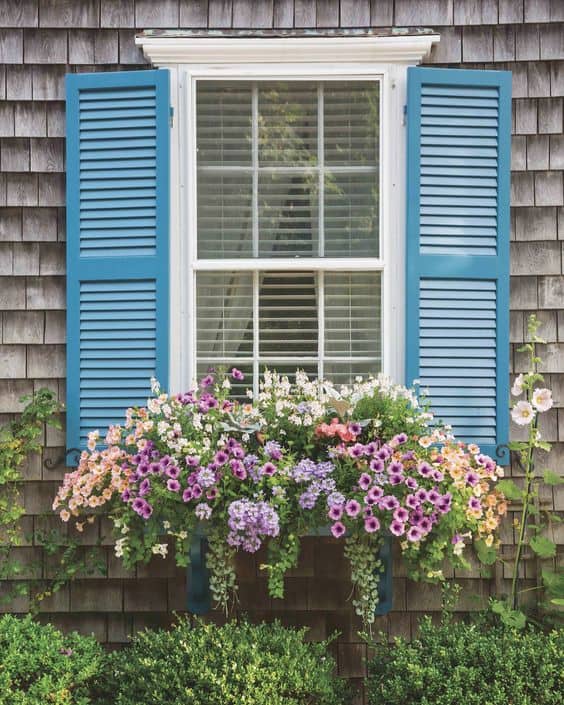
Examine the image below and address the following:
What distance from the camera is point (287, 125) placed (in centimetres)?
340

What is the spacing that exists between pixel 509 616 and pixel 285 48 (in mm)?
2316

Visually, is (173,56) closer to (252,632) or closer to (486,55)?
(486,55)

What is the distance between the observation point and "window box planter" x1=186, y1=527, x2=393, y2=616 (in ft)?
10.3

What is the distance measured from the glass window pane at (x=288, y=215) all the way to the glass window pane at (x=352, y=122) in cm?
16

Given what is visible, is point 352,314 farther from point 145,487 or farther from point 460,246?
point 145,487

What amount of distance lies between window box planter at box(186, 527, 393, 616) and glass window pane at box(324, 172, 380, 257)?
3.62 feet

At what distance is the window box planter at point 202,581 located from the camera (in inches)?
123

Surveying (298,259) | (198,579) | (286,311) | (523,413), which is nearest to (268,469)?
(198,579)

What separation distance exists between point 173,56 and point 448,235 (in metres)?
1.29

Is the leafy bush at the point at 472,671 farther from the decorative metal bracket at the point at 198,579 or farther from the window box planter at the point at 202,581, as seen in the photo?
the decorative metal bracket at the point at 198,579

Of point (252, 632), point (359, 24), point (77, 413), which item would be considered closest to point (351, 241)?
point (359, 24)

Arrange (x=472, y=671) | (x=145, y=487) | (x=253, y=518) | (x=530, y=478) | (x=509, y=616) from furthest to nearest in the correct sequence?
(x=530, y=478) → (x=509, y=616) → (x=145, y=487) → (x=253, y=518) → (x=472, y=671)

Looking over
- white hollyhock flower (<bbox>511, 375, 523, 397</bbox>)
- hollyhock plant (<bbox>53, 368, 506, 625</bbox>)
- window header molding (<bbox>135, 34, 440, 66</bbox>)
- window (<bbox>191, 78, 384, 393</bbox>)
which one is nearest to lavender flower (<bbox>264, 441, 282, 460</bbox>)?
hollyhock plant (<bbox>53, 368, 506, 625</bbox>)

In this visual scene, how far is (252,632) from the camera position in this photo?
113 inches
